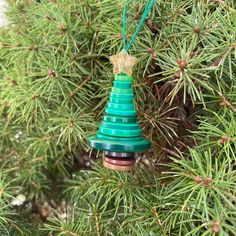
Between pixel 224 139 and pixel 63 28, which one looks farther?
pixel 63 28

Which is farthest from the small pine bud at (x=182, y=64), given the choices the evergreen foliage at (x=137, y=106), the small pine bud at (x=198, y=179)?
the small pine bud at (x=198, y=179)

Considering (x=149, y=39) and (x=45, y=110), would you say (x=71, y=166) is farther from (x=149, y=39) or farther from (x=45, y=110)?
(x=149, y=39)

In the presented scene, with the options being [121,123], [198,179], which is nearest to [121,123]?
[121,123]

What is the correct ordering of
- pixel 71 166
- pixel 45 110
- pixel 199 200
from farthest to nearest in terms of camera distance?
1. pixel 71 166
2. pixel 45 110
3. pixel 199 200

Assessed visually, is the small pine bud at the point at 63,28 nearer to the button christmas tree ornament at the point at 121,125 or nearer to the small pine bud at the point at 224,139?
the button christmas tree ornament at the point at 121,125

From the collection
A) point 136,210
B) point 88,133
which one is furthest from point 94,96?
point 136,210

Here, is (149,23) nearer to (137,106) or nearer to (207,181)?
(137,106)

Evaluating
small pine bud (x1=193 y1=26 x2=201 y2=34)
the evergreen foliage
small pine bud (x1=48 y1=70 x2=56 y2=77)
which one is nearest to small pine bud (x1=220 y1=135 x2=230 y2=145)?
the evergreen foliage
